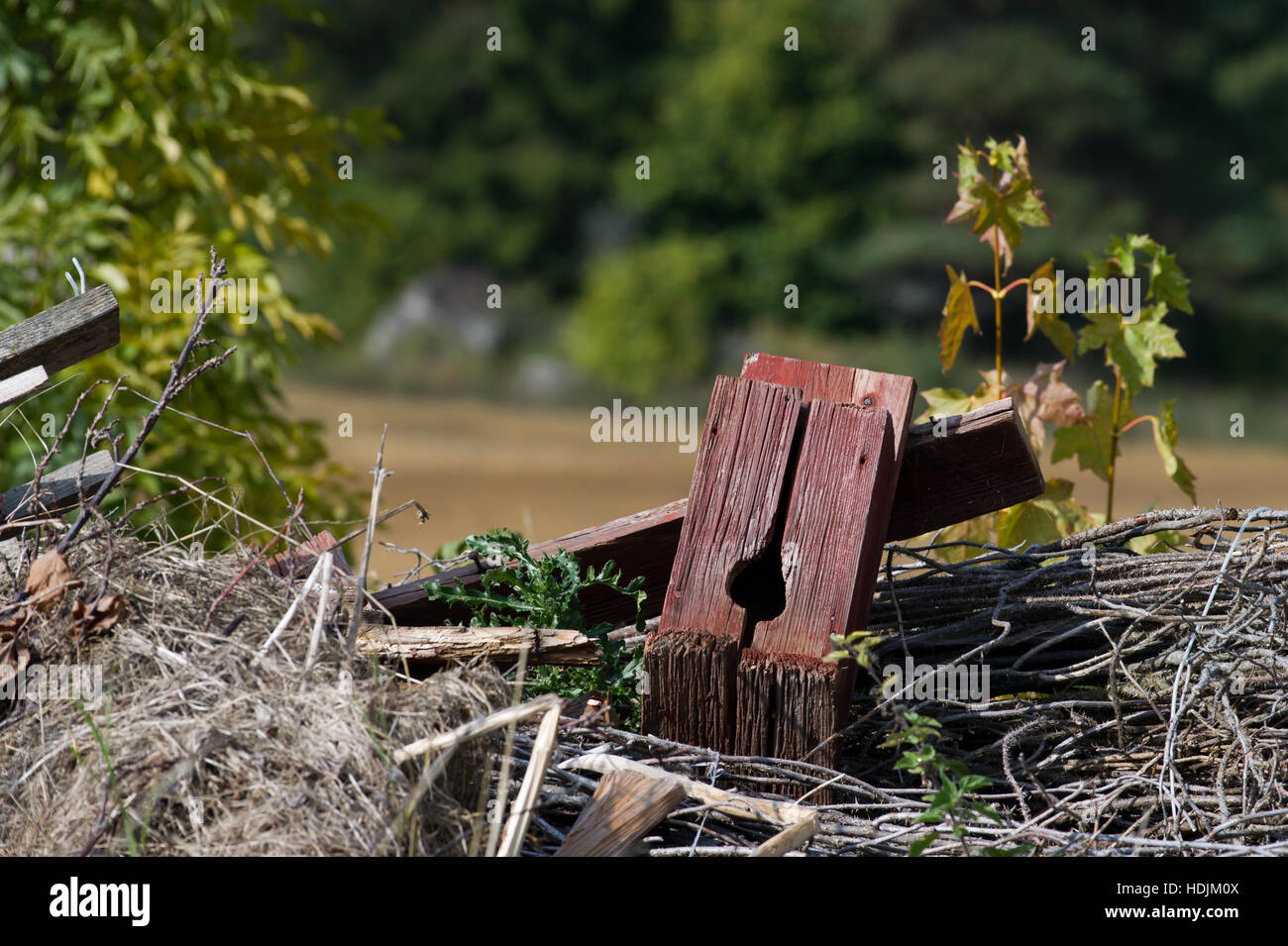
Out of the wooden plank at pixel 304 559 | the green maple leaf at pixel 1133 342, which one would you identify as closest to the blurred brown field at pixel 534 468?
the green maple leaf at pixel 1133 342

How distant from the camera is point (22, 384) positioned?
6.79 ft

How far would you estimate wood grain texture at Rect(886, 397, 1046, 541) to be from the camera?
2.25 meters

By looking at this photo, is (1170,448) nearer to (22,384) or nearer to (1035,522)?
(1035,522)

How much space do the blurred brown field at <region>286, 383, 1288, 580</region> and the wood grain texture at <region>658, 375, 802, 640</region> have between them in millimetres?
9848

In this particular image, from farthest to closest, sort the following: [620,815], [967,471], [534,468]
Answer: [534,468]
[967,471]
[620,815]

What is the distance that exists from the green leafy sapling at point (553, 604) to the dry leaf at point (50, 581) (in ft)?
2.20

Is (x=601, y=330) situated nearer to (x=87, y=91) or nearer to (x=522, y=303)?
(x=522, y=303)

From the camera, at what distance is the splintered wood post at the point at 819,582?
2020 mm

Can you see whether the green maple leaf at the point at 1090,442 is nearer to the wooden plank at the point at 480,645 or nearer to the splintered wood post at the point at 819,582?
the splintered wood post at the point at 819,582

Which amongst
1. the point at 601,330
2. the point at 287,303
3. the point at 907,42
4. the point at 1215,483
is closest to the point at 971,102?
the point at 907,42

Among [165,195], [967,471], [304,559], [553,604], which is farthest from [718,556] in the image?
[165,195]

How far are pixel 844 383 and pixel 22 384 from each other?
5.16 ft

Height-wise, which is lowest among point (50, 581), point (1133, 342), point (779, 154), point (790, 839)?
point (790, 839)

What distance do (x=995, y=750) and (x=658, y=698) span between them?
674mm
